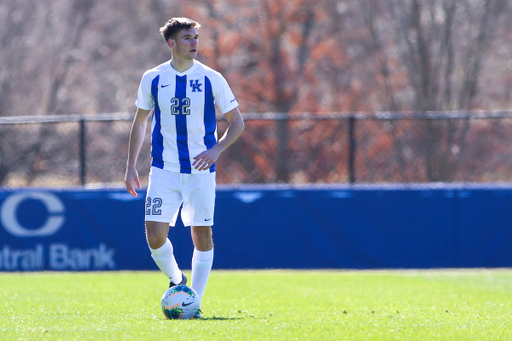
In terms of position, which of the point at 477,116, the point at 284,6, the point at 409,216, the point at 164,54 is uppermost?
the point at 284,6

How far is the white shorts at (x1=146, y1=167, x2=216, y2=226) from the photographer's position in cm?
577

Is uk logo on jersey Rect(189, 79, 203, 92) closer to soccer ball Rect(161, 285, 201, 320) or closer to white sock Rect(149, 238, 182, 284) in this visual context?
white sock Rect(149, 238, 182, 284)

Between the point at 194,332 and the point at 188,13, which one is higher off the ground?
the point at 188,13

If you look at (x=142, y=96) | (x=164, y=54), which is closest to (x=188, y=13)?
(x=164, y=54)

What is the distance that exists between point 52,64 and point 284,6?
6.49 meters

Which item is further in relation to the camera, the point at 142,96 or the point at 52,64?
the point at 52,64

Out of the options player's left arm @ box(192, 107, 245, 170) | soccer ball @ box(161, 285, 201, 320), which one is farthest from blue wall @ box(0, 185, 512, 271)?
soccer ball @ box(161, 285, 201, 320)

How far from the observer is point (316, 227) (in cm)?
1016

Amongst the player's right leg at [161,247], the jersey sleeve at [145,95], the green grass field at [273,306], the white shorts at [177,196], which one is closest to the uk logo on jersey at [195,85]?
the jersey sleeve at [145,95]

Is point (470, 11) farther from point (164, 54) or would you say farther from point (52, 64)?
point (52, 64)

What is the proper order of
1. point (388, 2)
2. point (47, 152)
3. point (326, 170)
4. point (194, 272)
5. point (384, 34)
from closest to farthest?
1. point (194, 272)
2. point (326, 170)
3. point (47, 152)
4. point (388, 2)
5. point (384, 34)

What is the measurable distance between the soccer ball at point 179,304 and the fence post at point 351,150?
5.61 meters

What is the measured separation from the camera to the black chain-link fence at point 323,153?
1079 cm

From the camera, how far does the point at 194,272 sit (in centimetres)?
585
